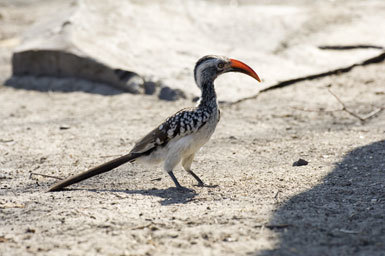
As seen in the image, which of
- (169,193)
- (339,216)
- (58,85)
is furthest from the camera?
(58,85)

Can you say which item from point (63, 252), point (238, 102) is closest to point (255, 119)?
point (238, 102)

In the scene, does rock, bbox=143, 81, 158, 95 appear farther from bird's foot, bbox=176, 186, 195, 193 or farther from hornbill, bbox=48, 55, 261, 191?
bird's foot, bbox=176, 186, 195, 193

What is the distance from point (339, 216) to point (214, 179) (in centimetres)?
121

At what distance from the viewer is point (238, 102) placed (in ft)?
21.8

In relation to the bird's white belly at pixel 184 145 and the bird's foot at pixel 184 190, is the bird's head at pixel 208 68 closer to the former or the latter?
the bird's white belly at pixel 184 145

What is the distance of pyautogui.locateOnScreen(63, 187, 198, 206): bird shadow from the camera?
409 cm

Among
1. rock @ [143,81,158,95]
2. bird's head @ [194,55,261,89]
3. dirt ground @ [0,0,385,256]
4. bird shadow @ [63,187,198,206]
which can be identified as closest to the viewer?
dirt ground @ [0,0,385,256]

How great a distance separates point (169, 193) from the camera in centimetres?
428

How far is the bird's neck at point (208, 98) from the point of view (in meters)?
4.51

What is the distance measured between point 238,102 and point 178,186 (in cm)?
248

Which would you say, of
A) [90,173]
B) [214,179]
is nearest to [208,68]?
[214,179]

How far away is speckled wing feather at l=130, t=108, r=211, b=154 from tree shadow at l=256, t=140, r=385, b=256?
2.92 ft

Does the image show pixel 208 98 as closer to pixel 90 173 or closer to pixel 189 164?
pixel 189 164

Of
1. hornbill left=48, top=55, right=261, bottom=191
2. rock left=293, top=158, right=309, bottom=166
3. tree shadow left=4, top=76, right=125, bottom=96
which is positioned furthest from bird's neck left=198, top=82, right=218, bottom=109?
tree shadow left=4, top=76, right=125, bottom=96
